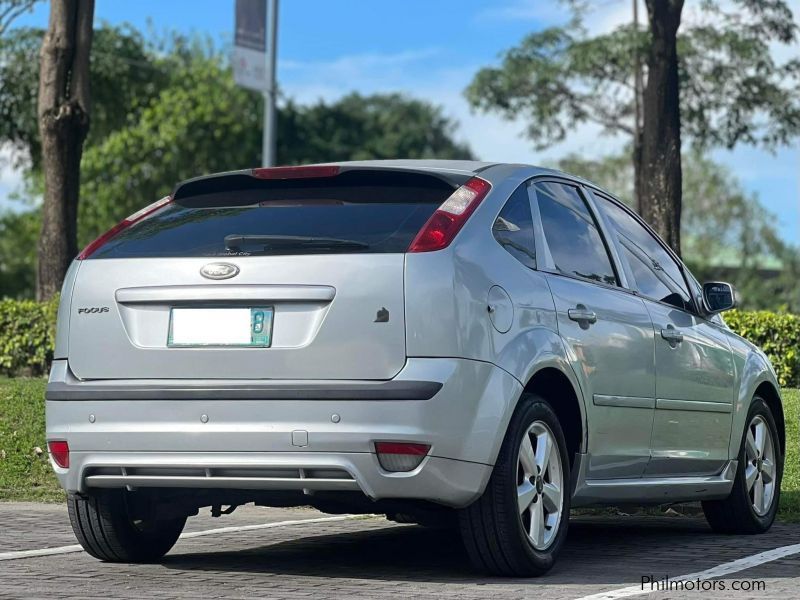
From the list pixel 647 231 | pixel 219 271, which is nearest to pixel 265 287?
pixel 219 271

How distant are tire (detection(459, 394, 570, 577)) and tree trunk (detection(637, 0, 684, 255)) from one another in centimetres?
1054

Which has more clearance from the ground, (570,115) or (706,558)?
(570,115)

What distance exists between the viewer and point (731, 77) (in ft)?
105

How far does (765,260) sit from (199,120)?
31.2 metres

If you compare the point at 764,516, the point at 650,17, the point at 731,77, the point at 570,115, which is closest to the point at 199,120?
the point at 570,115

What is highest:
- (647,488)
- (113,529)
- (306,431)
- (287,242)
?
(287,242)

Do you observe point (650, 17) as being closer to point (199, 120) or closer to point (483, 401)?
point (483, 401)

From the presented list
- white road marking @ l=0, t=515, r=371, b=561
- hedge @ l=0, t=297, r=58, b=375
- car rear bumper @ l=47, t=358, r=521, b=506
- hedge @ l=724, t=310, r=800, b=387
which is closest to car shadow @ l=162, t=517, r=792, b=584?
white road marking @ l=0, t=515, r=371, b=561

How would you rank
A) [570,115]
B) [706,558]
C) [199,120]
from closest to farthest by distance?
[706,558] → [570,115] → [199,120]

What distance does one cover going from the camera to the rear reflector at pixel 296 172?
21.4 ft

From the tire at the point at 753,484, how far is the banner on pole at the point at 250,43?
1224 cm

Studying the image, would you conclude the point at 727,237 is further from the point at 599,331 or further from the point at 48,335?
the point at 599,331

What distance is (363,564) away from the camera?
22.8ft

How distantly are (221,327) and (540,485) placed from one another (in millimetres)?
1520
